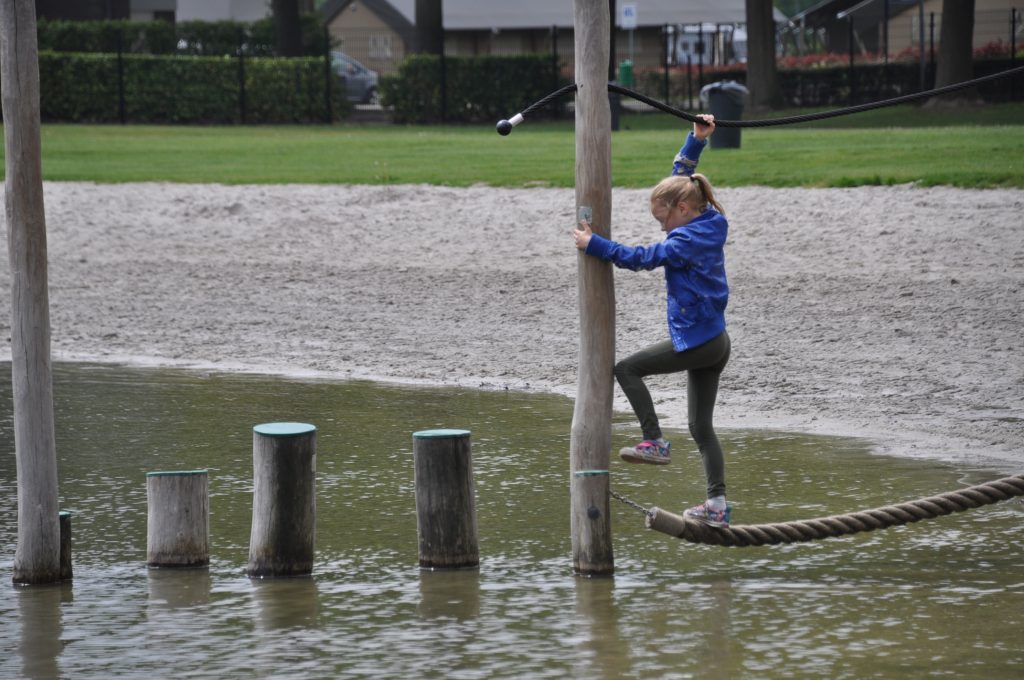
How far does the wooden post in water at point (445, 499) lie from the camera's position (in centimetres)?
714

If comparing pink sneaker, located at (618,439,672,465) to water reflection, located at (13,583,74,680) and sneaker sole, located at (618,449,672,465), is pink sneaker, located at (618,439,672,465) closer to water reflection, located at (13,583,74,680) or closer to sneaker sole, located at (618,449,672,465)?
sneaker sole, located at (618,449,672,465)

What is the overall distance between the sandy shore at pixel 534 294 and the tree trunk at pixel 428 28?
2039 centimetres

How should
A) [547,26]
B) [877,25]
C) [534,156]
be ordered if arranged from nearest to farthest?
1. [534,156]
2. [547,26]
3. [877,25]

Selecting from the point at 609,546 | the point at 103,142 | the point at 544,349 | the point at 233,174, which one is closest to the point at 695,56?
the point at 103,142

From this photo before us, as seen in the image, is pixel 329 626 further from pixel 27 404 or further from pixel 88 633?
pixel 27 404

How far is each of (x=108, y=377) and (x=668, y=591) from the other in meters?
7.10

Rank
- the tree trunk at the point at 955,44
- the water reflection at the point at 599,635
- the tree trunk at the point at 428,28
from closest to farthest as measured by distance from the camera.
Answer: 1. the water reflection at the point at 599,635
2. the tree trunk at the point at 955,44
3. the tree trunk at the point at 428,28

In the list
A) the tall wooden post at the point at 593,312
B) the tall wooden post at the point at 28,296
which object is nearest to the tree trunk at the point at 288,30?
the tall wooden post at the point at 28,296

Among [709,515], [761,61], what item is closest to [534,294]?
[709,515]

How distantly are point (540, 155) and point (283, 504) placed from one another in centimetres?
1543

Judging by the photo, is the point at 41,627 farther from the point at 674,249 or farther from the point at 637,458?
the point at 674,249

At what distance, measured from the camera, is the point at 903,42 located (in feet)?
192

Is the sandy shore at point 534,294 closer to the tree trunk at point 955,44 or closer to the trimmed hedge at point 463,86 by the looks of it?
the tree trunk at point 955,44

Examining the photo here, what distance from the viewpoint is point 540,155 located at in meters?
22.2
